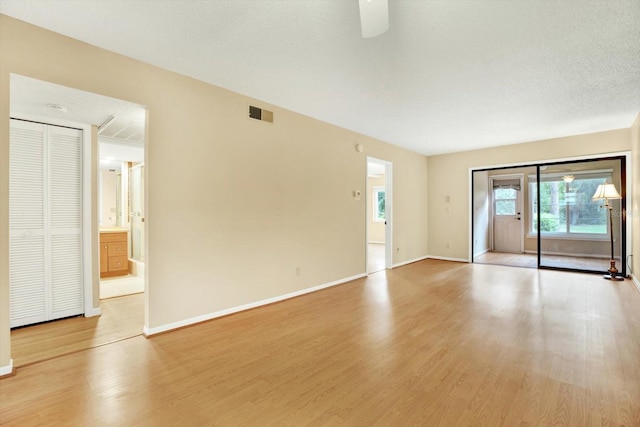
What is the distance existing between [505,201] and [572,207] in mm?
2198

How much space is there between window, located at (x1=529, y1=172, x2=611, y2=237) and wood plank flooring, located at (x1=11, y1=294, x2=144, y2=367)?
288 inches

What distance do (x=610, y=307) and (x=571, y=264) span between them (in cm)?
275

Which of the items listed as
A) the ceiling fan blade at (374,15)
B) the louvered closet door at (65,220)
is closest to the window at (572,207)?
the ceiling fan blade at (374,15)

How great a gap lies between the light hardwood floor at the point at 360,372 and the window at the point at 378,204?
7.26 m

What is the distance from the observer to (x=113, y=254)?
5.36m

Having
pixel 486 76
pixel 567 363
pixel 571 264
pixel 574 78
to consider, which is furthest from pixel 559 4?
pixel 571 264

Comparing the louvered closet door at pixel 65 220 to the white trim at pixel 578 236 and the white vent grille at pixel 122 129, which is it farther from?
the white trim at pixel 578 236

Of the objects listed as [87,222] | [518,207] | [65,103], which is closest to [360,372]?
[87,222]

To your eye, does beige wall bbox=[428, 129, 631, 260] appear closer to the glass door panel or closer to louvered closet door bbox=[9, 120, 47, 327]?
the glass door panel

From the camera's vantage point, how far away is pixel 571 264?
5.95 metres

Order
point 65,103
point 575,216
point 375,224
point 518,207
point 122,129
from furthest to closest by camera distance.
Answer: point 375,224 < point 518,207 < point 575,216 < point 122,129 < point 65,103

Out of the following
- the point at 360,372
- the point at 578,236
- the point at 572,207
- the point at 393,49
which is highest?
the point at 393,49

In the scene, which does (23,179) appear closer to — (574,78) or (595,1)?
(595,1)

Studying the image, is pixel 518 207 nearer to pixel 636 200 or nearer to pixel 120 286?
pixel 636 200
